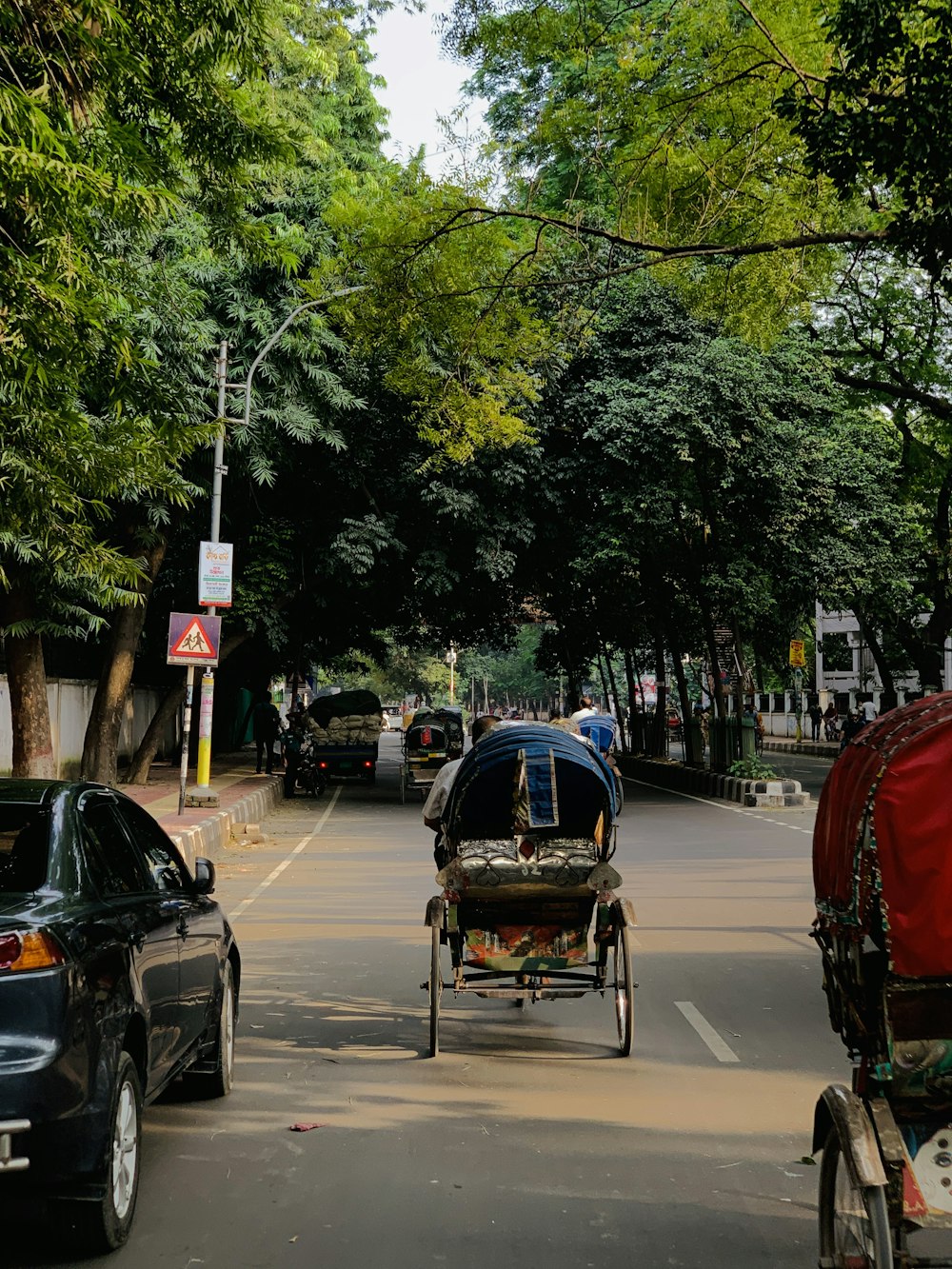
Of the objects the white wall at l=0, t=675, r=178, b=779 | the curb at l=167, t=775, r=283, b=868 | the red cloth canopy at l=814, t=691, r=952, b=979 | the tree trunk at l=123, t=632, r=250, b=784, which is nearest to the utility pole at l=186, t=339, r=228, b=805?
the curb at l=167, t=775, r=283, b=868

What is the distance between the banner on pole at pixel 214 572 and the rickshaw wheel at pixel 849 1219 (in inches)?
745

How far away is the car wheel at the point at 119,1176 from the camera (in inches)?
184

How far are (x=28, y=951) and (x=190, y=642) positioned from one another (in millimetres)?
16730

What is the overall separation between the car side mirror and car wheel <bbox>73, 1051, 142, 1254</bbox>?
5.28ft

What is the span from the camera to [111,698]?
25.5m

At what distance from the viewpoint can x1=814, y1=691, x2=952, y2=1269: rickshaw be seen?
368 cm

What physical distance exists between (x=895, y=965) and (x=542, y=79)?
11.4 metres

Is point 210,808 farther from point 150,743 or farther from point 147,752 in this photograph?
point 150,743

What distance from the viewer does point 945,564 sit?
37.6 meters

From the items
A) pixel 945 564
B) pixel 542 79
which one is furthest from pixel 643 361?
pixel 542 79

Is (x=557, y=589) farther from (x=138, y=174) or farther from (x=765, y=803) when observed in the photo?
(x=138, y=174)

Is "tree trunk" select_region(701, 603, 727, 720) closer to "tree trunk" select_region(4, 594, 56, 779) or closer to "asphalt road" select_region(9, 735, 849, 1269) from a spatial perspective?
"tree trunk" select_region(4, 594, 56, 779)

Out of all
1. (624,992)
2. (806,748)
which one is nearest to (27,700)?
(624,992)

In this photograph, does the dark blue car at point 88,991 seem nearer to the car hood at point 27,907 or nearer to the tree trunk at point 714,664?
the car hood at point 27,907
